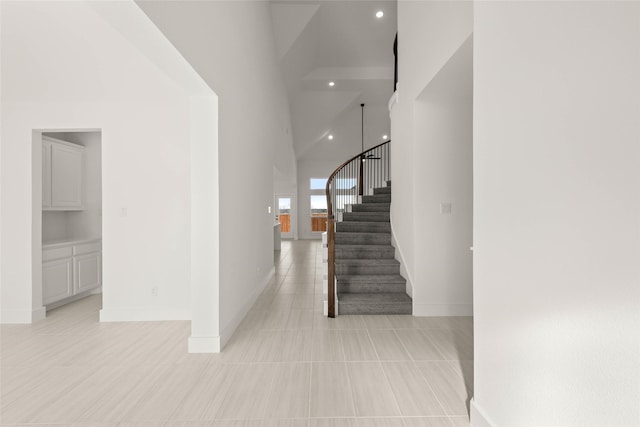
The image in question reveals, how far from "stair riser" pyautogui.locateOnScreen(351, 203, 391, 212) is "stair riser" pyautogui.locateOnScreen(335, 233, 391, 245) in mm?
1037

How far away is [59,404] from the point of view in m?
2.13

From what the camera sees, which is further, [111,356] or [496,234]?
[111,356]

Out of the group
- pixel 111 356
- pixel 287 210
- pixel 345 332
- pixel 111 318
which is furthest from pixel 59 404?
pixel 287 210

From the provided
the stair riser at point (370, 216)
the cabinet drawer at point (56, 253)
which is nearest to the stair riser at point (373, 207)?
the stair riser at point (370, 216)

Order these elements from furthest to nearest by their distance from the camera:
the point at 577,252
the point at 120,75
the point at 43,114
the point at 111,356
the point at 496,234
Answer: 1. the point at 43,114
2. the point at 120,75
3. the point at 111,356
4. the point at 496,234
5. the point at 577,252

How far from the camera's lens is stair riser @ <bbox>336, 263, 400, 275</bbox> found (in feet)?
15.1

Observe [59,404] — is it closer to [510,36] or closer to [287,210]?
[510,36]

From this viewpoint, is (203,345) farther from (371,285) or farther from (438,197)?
(438,197)

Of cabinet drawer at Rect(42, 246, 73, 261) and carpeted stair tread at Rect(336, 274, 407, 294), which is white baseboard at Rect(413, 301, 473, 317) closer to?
carpeted stair tread at Rect(336, 274, 407, 294)

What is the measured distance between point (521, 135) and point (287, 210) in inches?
484

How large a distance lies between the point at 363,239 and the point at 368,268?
2.07 ft

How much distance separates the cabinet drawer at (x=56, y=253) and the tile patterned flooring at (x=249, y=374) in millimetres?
801

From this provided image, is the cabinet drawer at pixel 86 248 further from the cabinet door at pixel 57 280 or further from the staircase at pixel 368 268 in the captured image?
the staircase at pixel 368 268

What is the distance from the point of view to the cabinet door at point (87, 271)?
4.55 m
